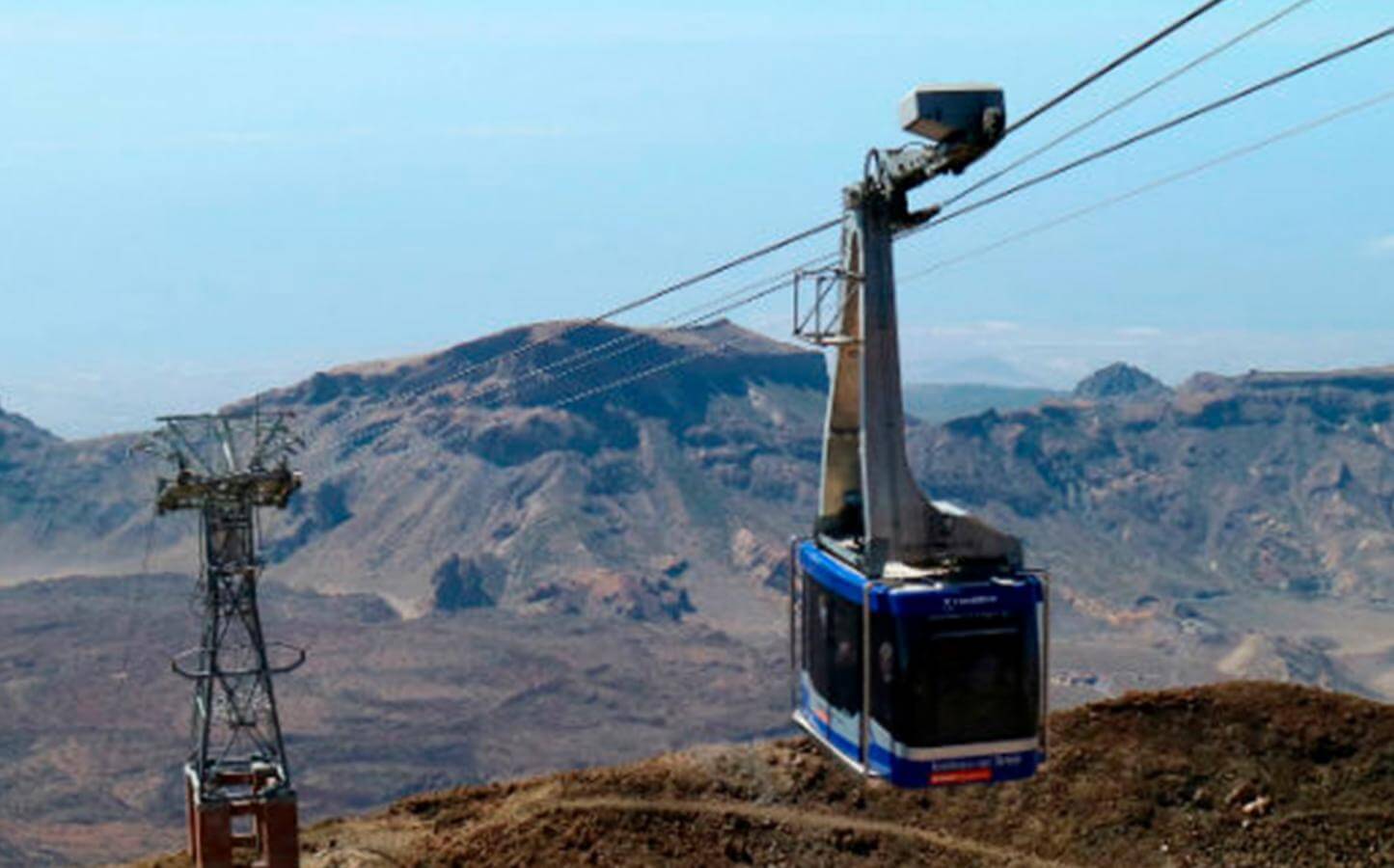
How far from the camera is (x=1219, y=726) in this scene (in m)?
50.4

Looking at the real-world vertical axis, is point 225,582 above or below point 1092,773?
above

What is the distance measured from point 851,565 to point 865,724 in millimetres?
2746

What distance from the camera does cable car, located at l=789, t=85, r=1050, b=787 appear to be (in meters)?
31.2

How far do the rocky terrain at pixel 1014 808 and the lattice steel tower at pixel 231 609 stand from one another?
2209 mm

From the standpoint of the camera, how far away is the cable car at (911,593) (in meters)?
31.2

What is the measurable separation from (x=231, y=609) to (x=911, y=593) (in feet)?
69.7

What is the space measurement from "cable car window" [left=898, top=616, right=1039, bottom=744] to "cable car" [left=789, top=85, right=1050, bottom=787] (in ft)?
0.07

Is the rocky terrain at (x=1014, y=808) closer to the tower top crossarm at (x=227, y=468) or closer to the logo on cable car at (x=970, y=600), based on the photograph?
the tower top crossarm at (x=227, y=468)

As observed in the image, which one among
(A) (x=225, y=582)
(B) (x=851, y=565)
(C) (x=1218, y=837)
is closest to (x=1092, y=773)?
(C) (x=1218, y=837)

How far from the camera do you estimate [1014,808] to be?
48.4 m

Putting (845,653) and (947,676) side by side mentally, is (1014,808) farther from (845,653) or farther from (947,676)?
(947,676)

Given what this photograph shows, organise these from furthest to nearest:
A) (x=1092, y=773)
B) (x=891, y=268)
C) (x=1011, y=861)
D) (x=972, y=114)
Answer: (x=1092, y=773) < (x=1011, y=861) < (x=891, y=268) < (x=972, y=114)

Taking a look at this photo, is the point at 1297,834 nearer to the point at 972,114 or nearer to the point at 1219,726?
the point at 1219,726

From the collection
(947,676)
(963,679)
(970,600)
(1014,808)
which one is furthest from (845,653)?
(1014,808)
